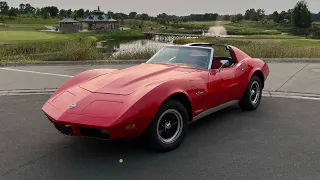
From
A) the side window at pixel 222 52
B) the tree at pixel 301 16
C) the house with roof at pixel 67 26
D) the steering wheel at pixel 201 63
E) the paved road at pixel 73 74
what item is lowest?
the paved road at pixel 73 74

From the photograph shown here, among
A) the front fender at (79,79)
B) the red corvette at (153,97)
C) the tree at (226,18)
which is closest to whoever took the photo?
the red corvette at (153,97)

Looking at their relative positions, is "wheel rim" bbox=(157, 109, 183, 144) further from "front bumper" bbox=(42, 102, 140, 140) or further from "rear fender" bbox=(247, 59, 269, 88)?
"rear fender" bbox=(247, 59, 269, 88)

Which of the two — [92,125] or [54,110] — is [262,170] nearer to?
[92,125]

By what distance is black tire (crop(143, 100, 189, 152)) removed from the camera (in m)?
3.92

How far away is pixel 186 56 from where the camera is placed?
211 inches

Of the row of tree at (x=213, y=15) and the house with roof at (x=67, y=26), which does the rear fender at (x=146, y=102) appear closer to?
the house with roof at (x=67, y=26)

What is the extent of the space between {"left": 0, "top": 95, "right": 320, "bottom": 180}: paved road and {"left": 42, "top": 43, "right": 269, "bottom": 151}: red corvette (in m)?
0.34

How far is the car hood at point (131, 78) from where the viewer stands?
13.7ft

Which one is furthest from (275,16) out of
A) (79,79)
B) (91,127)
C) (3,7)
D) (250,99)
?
(91,127)

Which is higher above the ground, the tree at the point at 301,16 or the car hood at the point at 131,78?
the tree at the point at 301,16

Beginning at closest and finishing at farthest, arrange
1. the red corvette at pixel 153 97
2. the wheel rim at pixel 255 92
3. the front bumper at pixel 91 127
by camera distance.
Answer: the front bumper at pixel 91 127
the red corvette at pixel 153 97
the wheel rim at pixel 255 92

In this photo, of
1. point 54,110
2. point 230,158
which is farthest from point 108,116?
point 230,158

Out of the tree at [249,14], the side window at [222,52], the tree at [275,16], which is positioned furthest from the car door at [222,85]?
the tree at [249,14]

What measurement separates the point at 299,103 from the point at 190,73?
3057mm
